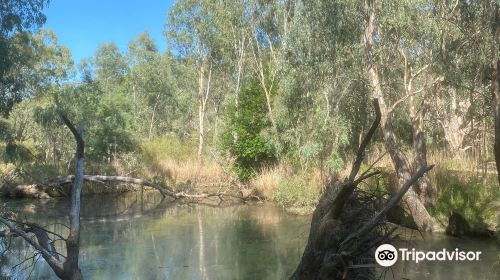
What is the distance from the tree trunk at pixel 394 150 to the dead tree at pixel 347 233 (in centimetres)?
495

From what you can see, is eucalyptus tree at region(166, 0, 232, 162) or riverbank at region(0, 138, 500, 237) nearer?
riverbank at region(0, 138, 500, 237)

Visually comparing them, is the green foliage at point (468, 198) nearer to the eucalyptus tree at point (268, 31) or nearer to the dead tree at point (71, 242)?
the dead tree at point (71, 242)

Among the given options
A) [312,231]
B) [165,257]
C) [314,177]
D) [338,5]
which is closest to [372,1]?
[338,5]

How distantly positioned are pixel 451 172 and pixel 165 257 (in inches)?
251

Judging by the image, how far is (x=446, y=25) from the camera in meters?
9.41

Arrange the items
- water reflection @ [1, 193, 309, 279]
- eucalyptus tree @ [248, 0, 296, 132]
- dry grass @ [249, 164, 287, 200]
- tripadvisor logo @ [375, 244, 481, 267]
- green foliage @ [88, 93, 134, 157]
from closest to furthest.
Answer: tripadvisor logo @ [375, 244, 481, 267]
water reflection @ [1, 193, 309, 279]
dry grass @ [249, 164, 287, 200]
eucalyptus tree @ [248, 0, 296, 132]
green foliage @ [88, 93, 134, 157]

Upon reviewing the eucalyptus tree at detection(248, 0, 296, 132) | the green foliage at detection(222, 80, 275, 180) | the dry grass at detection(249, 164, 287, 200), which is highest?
the eucalyptus tree at detection(248, 0, 296, 132)

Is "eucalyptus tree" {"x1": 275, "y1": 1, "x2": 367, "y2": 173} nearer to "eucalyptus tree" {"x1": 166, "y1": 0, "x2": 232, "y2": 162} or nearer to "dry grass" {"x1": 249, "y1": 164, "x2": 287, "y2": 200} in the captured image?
"dry grass" {"x1": 249, "y1": 164, "x2": 287, "y2": 200}

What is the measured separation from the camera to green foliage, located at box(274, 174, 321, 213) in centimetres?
1349

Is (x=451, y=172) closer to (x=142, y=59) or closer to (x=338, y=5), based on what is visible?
(x=338, y=5)

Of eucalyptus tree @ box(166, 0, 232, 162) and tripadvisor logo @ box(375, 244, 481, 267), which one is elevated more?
eucalyptus tree @ box(166, 0, 232, 162)

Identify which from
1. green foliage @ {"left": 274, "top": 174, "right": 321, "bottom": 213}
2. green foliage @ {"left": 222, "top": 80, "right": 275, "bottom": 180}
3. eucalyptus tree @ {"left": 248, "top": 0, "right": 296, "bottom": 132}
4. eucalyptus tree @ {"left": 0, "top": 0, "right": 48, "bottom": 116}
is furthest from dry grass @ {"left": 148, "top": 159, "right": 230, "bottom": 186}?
eucalyptus tree @ {"left": 0, "top": 0, "right": 48, "bottom": 116}

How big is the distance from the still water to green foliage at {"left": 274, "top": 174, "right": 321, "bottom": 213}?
348mm

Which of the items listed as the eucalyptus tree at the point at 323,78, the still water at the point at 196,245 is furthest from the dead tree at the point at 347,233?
the eucalyptus tree at the point at 323,78
